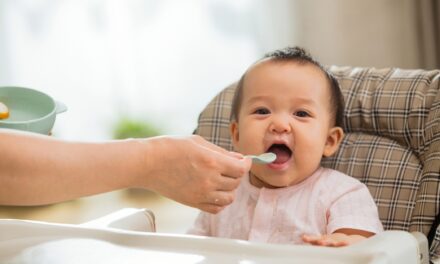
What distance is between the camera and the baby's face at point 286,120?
56.4 inches

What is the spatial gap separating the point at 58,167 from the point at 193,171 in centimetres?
20

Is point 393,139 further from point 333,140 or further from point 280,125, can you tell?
point 280,125

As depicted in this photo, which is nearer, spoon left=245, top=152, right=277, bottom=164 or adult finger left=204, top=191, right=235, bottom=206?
adult finger left=204, top=191, right=235, bottom=206

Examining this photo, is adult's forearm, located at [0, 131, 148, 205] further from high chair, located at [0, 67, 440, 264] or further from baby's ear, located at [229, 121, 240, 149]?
baby's ear, located at [229, 121, 240, 149]

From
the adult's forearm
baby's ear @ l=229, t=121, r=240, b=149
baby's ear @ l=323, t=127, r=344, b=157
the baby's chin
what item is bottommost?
the baby's chin

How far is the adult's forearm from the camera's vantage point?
3.13ft

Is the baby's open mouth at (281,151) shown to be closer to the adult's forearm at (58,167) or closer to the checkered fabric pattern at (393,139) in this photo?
the checkered fabric pattern at (393,139)

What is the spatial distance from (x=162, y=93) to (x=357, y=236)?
241 centimetres

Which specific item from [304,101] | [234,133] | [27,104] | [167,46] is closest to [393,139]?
[304,101]

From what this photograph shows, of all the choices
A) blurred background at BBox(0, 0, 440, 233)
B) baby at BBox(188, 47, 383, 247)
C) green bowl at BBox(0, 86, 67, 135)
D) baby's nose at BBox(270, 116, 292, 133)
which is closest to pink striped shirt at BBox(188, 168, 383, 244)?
baby at BBox(188, 47, 383, 247)

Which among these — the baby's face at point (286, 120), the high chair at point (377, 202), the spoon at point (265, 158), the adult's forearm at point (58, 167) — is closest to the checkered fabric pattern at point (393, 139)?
the high chair at point (377, 202)

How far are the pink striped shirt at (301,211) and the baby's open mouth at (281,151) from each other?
2.8 inches

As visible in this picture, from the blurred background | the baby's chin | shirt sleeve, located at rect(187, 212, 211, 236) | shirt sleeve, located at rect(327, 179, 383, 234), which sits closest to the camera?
shirt sleeve, located at rect(327, 179, 383, 234)

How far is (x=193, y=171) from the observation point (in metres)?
1.05
